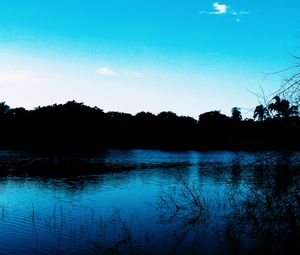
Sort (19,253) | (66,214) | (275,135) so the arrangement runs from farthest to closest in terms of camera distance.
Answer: (66,214)
(19,253)
(275,135)

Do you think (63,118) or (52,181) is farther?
(63,118)

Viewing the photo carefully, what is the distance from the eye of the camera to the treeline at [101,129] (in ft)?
373

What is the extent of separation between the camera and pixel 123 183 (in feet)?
110

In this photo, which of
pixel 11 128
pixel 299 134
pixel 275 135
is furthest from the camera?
pixel 11 128

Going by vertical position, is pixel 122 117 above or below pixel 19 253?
above

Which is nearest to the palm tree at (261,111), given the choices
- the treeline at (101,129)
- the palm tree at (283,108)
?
the palm tree at (283,108)

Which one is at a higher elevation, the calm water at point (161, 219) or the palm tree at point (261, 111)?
the palm tree at point (261, 111)

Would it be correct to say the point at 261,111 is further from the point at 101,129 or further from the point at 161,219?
the point at 101,129

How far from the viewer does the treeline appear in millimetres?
113688

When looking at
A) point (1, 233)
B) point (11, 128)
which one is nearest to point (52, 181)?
point (1, 233)

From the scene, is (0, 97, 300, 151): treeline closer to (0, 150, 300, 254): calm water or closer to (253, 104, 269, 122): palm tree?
(0, 150, 300, 254): calm water

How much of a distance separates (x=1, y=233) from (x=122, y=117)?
125369 millimetres

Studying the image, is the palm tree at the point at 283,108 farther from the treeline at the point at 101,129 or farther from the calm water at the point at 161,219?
the treeline at the point at 101,129

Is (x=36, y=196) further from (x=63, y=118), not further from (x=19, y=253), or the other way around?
(x=63, y=118)
